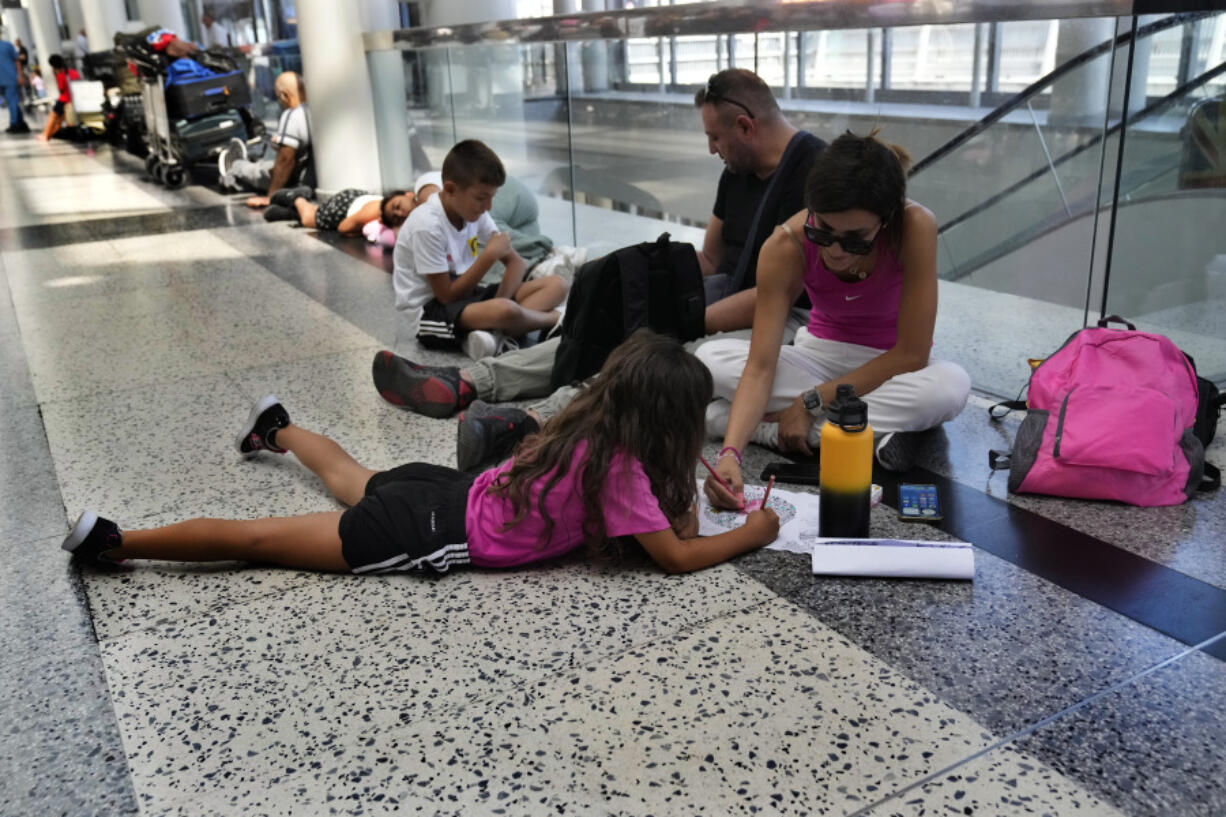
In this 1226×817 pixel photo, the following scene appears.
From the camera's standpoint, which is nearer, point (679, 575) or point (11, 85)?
point (679, 575)

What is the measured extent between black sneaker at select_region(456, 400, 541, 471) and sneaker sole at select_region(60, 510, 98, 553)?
0.92 m

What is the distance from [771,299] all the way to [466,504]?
42.0 inches

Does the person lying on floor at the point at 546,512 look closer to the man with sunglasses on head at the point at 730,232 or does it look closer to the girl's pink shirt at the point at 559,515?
the girl's pink shirt at the point at 559,515

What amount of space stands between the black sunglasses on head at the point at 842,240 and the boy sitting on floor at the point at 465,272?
1.71 metres

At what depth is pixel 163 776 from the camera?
1.76 metres

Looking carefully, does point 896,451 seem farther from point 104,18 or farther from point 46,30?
point 46,30

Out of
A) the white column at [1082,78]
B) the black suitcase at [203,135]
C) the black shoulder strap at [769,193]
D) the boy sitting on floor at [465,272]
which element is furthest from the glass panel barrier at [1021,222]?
the black suitcase at [203,135]

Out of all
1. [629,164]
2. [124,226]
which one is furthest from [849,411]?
[124,226]

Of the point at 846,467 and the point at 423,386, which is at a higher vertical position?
the point at 846,467

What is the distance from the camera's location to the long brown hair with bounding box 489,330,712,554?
212 cm

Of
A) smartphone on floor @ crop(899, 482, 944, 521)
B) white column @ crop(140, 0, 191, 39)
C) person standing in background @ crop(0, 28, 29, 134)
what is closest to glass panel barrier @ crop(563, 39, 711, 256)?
smartphone on floor @ crop(899, 482, 944, 521)

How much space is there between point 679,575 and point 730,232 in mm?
1688

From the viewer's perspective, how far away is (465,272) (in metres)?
4.18

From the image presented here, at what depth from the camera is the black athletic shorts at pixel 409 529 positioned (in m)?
2.32
